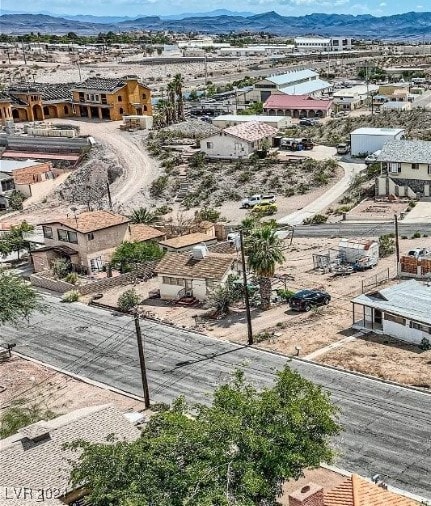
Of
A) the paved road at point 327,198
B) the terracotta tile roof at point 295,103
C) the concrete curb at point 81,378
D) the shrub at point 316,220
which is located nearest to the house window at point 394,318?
the concrete curb at point 81,378

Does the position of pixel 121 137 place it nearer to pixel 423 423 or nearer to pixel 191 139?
pixel 191 139

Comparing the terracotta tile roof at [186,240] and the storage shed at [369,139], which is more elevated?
the storage shed at [369,139]

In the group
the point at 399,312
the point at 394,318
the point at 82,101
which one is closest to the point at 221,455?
the point at 399,312

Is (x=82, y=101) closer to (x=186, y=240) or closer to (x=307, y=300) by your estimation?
(x=186, y=240)

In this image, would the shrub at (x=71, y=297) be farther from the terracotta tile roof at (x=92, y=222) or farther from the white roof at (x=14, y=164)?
the white roof at (x=14, y=164)

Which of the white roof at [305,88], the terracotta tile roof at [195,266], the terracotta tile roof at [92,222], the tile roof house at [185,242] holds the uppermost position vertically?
the white roof at [305,88]

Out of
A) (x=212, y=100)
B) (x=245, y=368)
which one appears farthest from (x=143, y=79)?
(x=245, y=368)
